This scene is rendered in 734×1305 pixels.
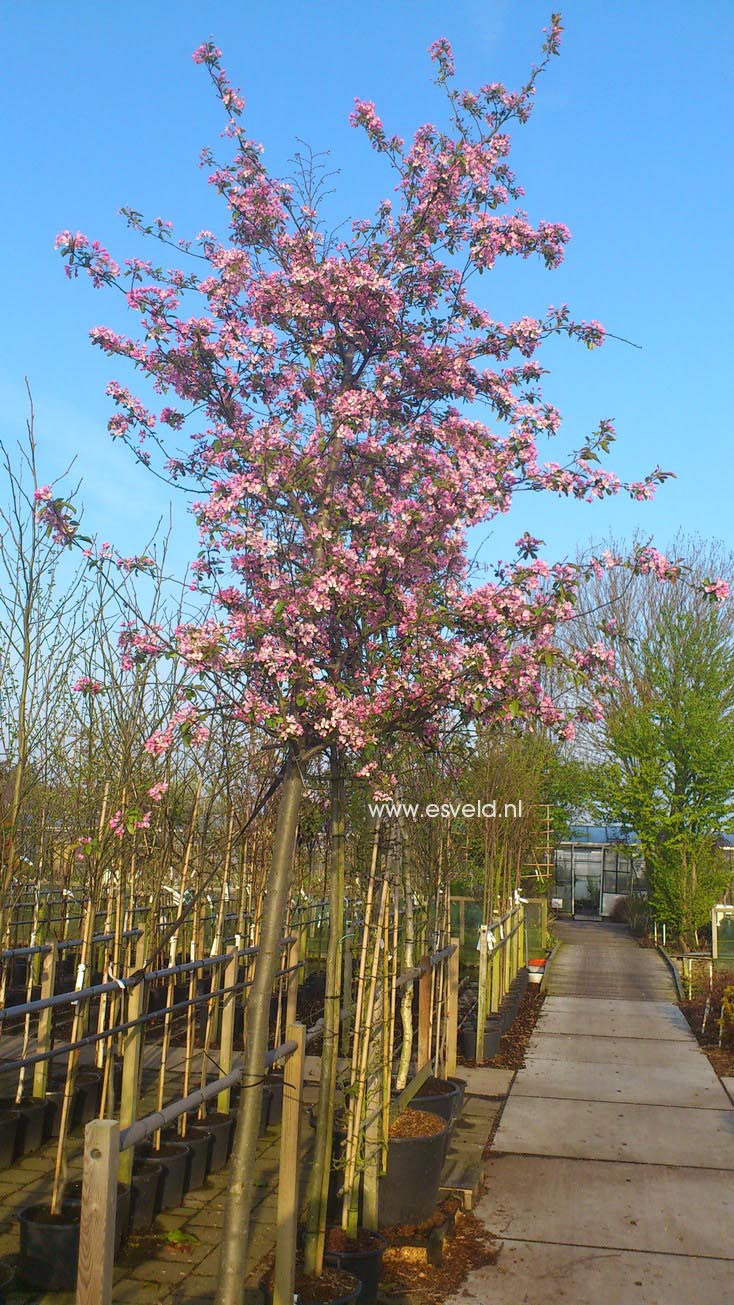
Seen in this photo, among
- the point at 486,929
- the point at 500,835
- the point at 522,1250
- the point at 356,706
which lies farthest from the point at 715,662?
the point at 356,706

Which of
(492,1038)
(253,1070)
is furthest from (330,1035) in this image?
(492,1038)

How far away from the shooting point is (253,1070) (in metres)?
3.68

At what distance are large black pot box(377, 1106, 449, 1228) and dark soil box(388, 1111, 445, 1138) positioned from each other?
10 centimetres

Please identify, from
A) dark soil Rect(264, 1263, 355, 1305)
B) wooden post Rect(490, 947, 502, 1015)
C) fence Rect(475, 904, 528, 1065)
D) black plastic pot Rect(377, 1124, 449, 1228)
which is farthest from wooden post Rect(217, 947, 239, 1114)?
wooden post Rect(490, 947, 502, 1015)

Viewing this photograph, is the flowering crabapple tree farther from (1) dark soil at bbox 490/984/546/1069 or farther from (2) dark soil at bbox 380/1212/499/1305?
(1) dark soil at bbox 490/984/546/1069

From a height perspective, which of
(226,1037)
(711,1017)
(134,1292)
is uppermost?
(226,1037)

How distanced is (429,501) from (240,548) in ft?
2.41

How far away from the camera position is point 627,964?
18484 mm

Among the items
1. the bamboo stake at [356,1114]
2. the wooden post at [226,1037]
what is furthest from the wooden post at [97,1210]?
the wooden post at [226,1037]

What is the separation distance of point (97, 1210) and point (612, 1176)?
15.7 ft

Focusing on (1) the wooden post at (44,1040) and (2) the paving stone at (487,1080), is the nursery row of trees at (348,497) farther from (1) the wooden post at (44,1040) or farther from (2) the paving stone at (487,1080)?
(2) the paving stone at (487,1080)

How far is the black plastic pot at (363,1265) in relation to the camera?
14.6 ft

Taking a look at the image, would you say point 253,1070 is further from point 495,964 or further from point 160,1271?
point 495,964

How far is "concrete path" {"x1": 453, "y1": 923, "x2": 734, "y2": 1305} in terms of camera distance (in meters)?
4.99
